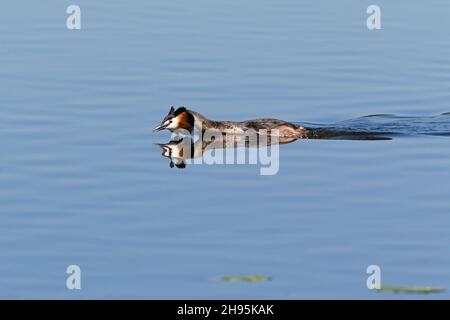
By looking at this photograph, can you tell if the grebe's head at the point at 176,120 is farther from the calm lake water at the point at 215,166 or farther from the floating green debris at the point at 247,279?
the floating green debris at the point at 247,279

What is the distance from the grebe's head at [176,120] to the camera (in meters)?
18.4

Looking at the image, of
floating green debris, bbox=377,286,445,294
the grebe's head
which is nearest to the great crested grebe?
the grebe's head

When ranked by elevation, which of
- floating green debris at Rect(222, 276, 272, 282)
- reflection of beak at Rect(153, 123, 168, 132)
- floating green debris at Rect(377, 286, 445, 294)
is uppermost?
reflection of beak at Rect(153, 123, 168, 132)

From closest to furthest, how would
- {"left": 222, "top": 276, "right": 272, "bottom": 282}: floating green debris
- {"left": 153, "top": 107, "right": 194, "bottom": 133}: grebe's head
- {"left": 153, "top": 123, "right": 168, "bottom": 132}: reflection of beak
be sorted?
{"left": 222, "top": 276, "right": 272, "bottom": 282}: floating green debris
{"left": 153, "top": 123, "right": 168, "bottom": 132}: reflection of beak
{"left": 153, "top": 107, "right": 194, "bottom": 133}: grebe's head

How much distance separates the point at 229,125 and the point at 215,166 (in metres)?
2.34

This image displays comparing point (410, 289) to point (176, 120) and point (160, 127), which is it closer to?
point (160, 127)

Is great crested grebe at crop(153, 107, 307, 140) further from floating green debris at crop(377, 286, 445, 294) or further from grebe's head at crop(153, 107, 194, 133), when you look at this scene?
floating green debris at crop(377, 286, 445, 294)

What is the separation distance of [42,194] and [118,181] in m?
1.05

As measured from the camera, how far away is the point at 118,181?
1516 cm

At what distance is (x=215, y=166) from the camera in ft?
53.9

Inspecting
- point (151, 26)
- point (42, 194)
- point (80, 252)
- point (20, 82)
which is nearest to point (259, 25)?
point (151, 26)

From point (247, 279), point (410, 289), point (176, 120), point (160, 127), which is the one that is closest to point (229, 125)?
point (176, 120)

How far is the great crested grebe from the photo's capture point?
18.2 meters

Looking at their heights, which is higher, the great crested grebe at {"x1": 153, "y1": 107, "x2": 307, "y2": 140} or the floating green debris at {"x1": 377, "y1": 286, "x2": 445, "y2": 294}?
the great crested grebe at {"x1": 153, "y1": 107, "x2": 307, "y2": 140}
